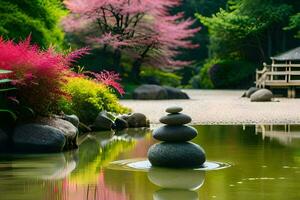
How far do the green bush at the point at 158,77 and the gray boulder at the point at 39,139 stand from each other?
30.4 metres

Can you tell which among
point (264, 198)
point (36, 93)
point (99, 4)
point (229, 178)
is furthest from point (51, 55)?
point (99, 4)

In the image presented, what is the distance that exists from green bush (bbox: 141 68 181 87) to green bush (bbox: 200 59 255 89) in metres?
2.63

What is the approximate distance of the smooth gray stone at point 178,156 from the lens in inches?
460

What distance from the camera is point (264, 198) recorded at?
8859 mm

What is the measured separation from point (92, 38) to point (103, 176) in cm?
2984

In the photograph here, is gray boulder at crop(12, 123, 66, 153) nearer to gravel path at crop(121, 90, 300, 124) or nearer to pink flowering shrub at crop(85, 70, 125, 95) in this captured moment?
pink flowering shrub at crop(85, 70, 125, 95)

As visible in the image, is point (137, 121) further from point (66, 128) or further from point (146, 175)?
point (146, 175)

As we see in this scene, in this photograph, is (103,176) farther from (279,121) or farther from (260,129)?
(279,121)

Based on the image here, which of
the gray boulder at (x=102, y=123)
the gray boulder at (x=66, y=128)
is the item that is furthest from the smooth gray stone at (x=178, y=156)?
the gray boulder at (x=102, y=123)

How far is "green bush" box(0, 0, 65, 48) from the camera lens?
96.0 ft

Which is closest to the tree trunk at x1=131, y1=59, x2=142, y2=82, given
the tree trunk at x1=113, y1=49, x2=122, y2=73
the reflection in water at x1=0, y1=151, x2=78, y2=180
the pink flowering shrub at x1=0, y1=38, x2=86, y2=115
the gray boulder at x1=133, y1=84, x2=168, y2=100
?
the tree trunk at x1=113, y1=49, x2=122, y2=73

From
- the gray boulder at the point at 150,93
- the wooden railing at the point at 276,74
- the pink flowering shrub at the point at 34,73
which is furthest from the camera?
the wooden railing at the point at 276,74

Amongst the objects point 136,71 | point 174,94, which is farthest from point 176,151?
point 136,71

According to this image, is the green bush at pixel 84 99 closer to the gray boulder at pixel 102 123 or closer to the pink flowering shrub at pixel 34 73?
the gray boulder at pixel 102 123
